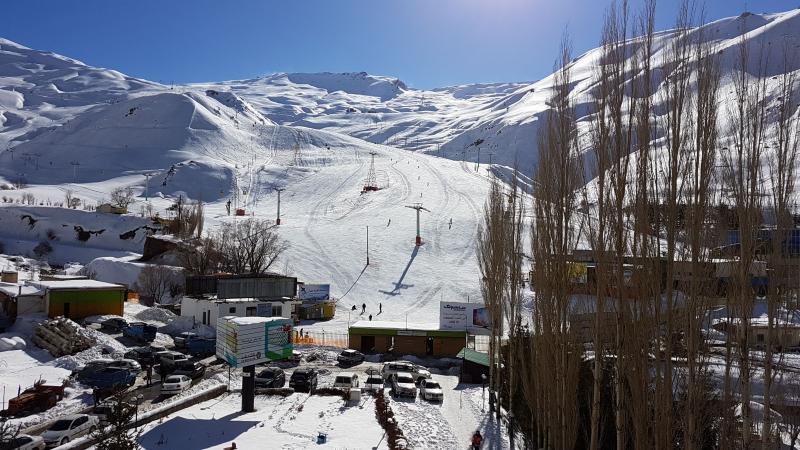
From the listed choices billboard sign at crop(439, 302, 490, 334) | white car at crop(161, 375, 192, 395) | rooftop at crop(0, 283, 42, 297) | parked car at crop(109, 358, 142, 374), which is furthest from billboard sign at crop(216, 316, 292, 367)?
rooftop at crop(0, 283, 42, 297)

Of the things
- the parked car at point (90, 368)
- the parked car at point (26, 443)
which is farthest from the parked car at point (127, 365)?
the parked car at point (26, 443)

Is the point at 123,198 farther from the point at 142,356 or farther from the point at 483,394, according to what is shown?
the point at 483,394

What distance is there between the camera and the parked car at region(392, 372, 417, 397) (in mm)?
24906

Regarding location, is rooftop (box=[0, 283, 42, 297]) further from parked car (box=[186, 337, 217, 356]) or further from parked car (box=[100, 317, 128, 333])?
parked car (box=[186, 337, 217, 356])

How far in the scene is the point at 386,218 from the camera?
78375 mm

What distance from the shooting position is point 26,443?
16250 millimetres

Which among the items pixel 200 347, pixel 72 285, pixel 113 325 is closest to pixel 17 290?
pixel 72 285

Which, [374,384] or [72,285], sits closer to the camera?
[374,384]

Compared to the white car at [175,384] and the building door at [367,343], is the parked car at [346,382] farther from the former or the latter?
the building door at [367,343]

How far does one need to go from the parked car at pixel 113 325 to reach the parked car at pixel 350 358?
13239mm

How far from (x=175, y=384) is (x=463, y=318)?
1811cm

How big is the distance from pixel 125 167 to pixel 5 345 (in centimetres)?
12245

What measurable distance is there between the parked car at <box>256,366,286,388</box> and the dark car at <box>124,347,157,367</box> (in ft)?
19.7

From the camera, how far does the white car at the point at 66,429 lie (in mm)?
17438
